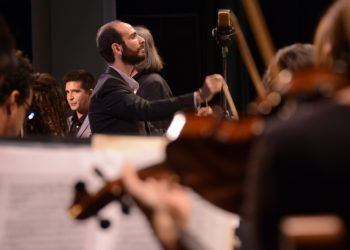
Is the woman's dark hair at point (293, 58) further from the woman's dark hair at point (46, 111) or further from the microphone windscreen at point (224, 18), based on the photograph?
the microphone windscreen at point (224, 18)

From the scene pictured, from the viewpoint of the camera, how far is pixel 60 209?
1.38 m

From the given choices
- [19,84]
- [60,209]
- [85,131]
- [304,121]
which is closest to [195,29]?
[85,131]

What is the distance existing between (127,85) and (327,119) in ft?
8.32

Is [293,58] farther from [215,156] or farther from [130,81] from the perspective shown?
[130,81]

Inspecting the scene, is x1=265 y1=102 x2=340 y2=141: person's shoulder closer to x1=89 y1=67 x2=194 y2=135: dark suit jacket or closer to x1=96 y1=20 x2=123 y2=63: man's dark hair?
x1=89 y1=67 x2=194 y2=135: dark suit jacket

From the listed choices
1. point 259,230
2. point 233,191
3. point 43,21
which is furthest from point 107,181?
point 43,21

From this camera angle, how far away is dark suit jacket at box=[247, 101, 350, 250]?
0.87m

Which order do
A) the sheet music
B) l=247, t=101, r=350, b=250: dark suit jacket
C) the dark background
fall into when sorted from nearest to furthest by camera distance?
l=247, t=101, r=350, b=250: dark suit jacket, the sheet music, the dark background

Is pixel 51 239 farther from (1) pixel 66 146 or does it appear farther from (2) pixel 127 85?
(2) pixel 127 85

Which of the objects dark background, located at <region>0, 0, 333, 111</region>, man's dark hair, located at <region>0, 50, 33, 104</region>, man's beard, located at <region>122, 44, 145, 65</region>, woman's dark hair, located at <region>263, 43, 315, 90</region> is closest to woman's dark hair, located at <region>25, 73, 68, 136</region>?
man's dark hair, located at <region>0, 50, 33, 104</region>

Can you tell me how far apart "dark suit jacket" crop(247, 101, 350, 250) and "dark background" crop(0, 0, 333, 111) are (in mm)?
4523

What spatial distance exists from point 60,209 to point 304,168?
61 cm

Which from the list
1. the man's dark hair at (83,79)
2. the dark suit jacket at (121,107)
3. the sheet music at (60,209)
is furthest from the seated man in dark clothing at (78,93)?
the sheet music at (60,209)

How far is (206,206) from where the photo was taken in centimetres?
135
